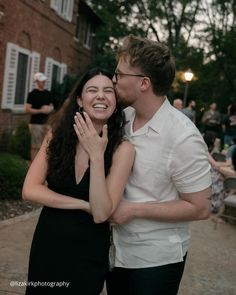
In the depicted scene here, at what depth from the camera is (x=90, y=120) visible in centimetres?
215

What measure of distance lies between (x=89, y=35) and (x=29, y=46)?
11.0 metres

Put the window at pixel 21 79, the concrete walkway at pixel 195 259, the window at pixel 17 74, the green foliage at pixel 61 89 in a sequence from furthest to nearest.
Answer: the green foliage at pixel 61 89 → the window at pixel 21 79 → the window at pixel 17 74 → the concrete walkway at pixel 195 259

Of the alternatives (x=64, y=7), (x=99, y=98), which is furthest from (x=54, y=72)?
(x=99, y=98)

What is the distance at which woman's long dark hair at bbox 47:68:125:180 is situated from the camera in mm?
2207

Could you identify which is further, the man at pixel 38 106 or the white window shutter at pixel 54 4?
the white window shutter at pixel 54 4

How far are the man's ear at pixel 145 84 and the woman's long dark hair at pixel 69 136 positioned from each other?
0.18 meters

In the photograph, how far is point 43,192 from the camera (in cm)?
220

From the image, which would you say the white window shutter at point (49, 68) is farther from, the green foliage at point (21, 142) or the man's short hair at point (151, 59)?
the man's short hair at point (151, 59)

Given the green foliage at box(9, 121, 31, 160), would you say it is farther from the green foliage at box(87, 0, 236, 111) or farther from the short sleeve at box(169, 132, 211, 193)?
the green foliage at box(87, 0, 236, 111)

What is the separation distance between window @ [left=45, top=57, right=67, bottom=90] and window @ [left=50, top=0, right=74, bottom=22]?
1.62 m

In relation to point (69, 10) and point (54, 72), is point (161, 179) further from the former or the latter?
point (69, 10)

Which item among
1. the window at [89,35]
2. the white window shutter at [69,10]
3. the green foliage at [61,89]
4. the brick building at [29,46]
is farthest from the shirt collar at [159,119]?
the window at [89,35]

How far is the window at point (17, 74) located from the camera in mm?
11500

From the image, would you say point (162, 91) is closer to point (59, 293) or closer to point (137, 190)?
point (137, 190)
